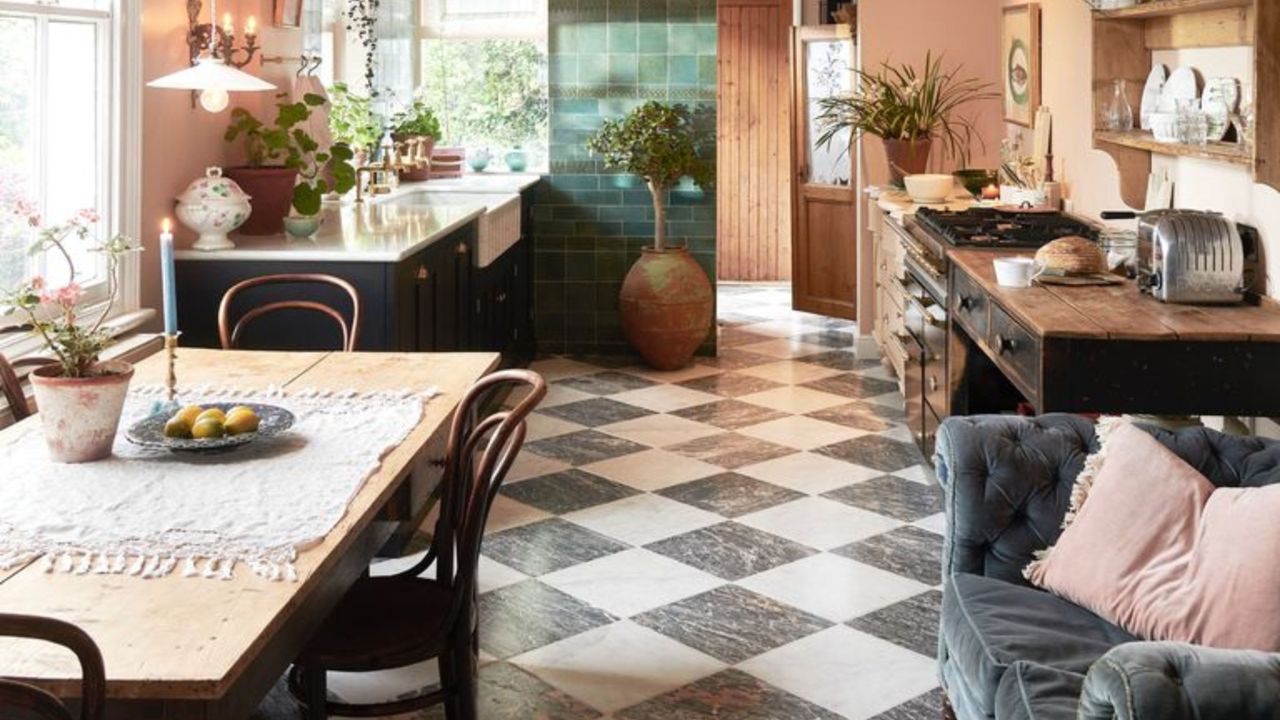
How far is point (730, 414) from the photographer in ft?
22.3

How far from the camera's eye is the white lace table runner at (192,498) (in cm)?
230

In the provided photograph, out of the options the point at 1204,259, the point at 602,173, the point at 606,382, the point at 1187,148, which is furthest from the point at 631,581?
the point at 602,173

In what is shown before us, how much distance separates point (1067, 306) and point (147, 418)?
219 centimetres

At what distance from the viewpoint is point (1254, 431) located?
3.76 meters

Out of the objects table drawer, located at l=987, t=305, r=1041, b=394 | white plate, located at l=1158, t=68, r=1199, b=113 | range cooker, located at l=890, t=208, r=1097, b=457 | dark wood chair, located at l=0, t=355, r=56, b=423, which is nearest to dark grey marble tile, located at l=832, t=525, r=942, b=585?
range cooker, located at l=890, t=208, r=1097, b=457

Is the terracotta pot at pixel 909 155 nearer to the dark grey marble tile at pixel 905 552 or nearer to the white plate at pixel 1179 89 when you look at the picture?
the dark grey marble tile at pixel 905 552

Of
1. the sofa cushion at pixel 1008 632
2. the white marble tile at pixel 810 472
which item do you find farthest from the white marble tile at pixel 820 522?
the sofa cushion at pixel 1008 632

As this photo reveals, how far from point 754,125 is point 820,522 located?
5.62 m

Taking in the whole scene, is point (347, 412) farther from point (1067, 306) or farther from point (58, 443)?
point (1067, 306)

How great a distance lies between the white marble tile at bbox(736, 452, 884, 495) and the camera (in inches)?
221

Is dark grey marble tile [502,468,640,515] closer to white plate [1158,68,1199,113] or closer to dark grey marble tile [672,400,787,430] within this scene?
dark grey marble tile [672,400,787,430]

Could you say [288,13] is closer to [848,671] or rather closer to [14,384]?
[14,384]

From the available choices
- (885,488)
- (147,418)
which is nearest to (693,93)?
(885,488)

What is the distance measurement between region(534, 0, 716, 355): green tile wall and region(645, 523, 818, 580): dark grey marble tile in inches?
125
